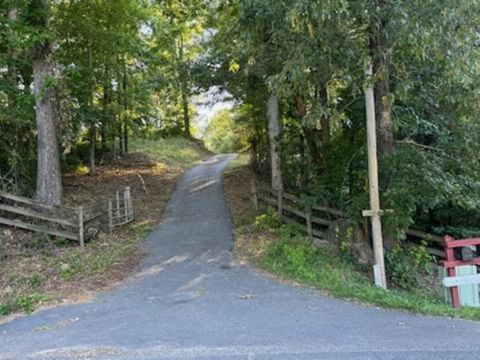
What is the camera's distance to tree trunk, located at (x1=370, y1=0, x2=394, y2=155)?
7484 millimetres

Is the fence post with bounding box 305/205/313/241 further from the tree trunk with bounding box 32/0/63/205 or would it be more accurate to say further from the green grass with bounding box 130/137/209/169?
the green grass with bounding box 130/137/209/169

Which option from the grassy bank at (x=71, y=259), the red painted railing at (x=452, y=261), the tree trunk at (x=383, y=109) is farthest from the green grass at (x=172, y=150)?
the red painted railing at (x=452, y=261)

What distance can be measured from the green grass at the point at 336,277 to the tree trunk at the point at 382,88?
8.22 feet

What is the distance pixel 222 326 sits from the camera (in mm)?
5621

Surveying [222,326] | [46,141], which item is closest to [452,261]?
[222,326]

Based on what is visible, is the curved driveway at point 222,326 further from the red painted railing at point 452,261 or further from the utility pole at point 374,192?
the utility pole at point 374,192

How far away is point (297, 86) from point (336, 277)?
351 cm

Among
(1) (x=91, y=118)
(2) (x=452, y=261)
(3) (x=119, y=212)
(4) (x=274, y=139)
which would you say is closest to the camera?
(2) (x=452, y=261)

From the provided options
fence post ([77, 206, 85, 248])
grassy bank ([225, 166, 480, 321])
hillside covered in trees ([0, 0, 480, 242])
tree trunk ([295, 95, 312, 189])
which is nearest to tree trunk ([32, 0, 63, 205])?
hillside covered in trees ([0, 0, 480, 242])

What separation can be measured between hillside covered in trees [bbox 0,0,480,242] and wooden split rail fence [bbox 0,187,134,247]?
75cm

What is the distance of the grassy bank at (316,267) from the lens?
668cm

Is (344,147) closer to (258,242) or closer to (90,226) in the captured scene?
(258,242)

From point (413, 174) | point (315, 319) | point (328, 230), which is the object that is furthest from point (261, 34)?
point (315, 319)

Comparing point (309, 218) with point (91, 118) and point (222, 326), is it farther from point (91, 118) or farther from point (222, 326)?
point (91, 118)
